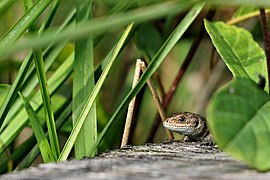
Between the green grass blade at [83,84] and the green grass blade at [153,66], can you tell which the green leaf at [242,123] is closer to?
the green grass blade at [153,66]

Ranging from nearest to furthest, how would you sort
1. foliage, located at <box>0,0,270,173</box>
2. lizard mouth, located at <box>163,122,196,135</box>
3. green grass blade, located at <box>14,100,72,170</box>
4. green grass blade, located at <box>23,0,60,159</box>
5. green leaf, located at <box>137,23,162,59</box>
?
foliage, located at <box>0,0,270,173</box>, green grass blade, located at <box>23,0,60,159</box>, green grass blade, located at <box>14,100,72,170</box>, lizard mouth, located at <box>163,122,196,135</box>, green leaf, located at <box>137,23,162,59</box>

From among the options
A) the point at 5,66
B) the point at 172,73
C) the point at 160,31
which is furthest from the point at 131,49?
the point at 5,66

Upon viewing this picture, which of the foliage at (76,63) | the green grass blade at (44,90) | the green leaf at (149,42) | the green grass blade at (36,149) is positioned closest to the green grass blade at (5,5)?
the foliage at (76,63)

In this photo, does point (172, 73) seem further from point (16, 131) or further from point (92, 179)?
point (92, 179)

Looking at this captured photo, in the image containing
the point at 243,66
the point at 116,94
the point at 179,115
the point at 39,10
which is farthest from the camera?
the point at 116,94

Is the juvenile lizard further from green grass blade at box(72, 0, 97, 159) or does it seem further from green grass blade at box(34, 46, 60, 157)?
green grass blade at box(34, 46, 60, 157)

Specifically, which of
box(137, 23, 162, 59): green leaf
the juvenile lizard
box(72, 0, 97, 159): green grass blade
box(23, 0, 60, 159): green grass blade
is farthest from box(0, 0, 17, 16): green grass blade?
box(137, 23, 162, 59): green leaf

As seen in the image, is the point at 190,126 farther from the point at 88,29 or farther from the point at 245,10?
the point at 88,29
